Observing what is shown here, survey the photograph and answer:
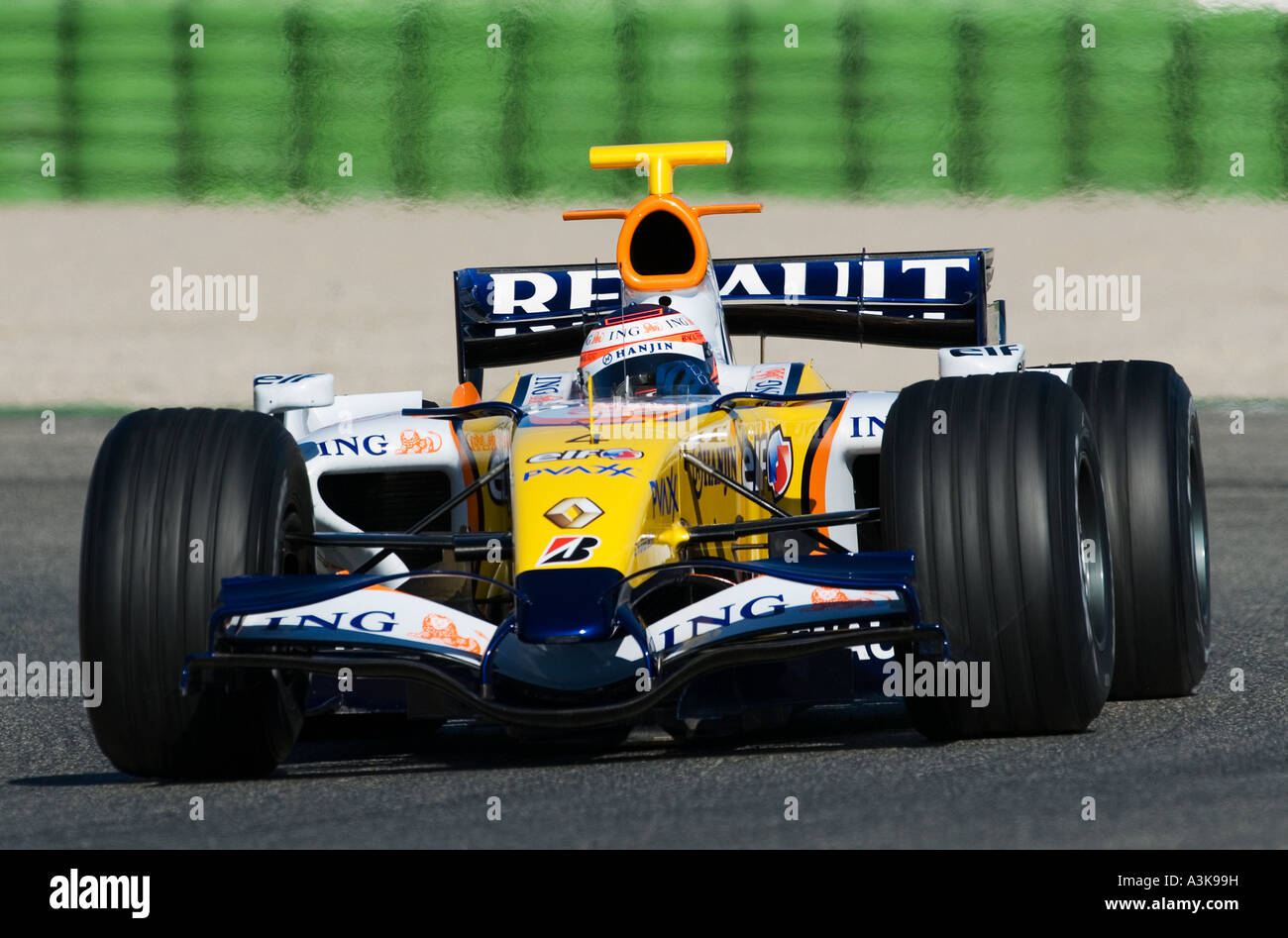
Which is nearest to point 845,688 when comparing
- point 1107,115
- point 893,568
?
point 893,568

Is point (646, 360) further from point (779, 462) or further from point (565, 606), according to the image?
point (565, 606)

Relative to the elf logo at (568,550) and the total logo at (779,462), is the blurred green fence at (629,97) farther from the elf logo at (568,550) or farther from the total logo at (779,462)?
the elf logo at (568,550)

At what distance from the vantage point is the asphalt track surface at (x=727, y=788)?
4.69 meters

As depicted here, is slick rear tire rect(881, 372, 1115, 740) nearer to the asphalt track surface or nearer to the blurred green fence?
the asphalt track surface

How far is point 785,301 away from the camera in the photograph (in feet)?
30.2

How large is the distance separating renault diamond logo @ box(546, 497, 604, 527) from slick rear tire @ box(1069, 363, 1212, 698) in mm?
1861

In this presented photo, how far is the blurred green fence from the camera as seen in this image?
17953 mm

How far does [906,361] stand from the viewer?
17.5m

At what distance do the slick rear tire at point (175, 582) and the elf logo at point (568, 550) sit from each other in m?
0.81

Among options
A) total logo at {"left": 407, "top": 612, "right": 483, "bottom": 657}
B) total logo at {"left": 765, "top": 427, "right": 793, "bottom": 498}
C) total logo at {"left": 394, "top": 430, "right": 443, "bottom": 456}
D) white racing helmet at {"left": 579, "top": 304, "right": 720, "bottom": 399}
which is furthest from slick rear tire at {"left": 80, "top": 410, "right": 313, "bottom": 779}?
total logo at {"left": 765, "top": 427, "right": 793, "bottom": 498}

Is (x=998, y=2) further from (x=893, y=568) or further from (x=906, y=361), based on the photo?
(x=893, y=568)

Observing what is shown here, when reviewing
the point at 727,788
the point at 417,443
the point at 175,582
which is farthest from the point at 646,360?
the point at 727,788

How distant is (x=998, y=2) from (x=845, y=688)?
1352 centimetres

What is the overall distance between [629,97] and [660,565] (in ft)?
42.3
